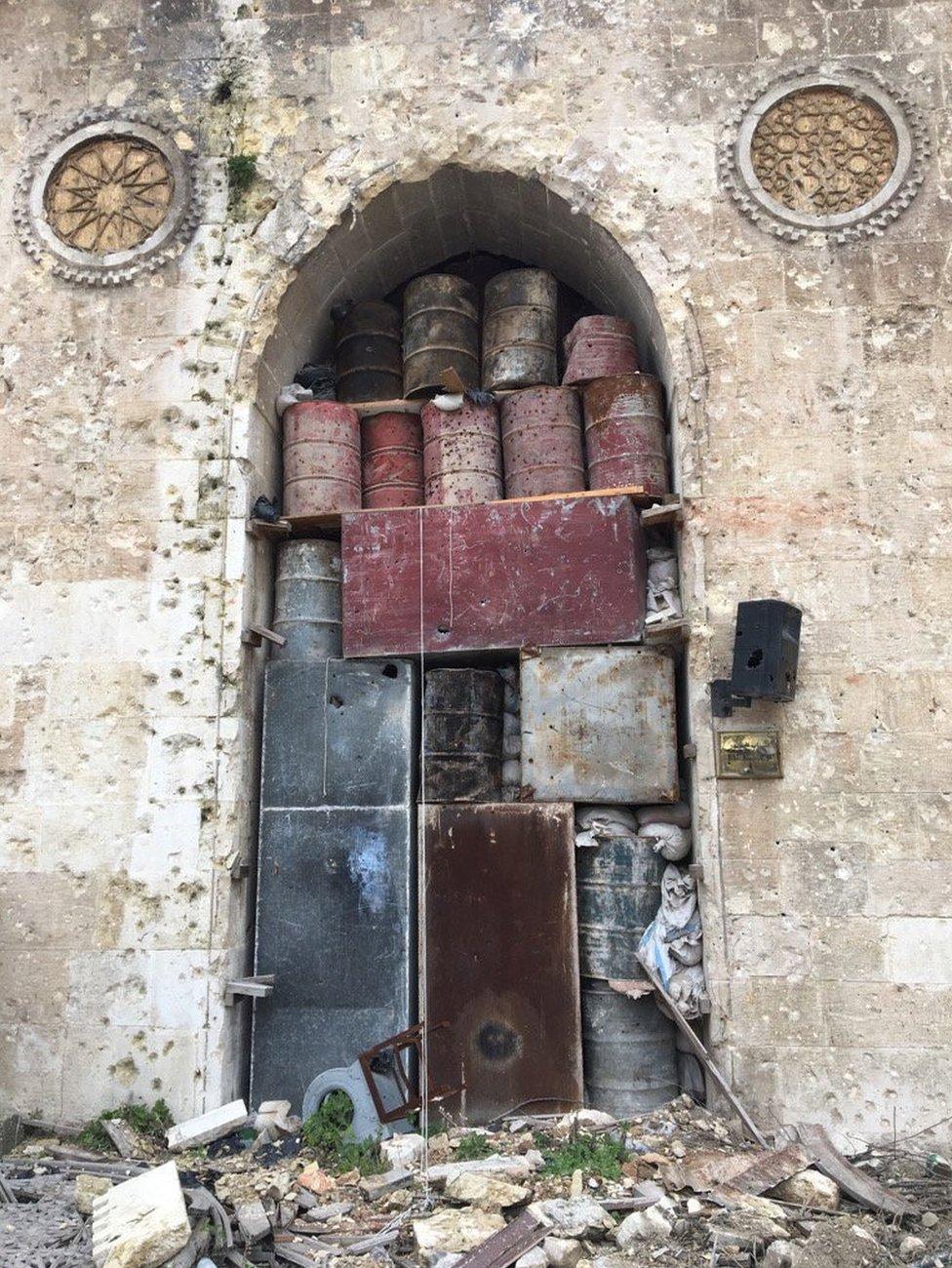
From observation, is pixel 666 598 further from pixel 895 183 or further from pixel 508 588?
pixel 895 183

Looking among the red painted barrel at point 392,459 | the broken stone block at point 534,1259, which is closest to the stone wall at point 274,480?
the red painted barrel at point 392,459

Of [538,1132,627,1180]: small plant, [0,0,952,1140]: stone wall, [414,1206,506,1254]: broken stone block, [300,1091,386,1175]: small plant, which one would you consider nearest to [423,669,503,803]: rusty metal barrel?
[0,0,952,1140]: stone wall

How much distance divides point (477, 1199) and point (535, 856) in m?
2.04

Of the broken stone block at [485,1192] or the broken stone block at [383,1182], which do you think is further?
the broken stone block at [383,1182]

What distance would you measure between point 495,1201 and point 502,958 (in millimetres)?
1646

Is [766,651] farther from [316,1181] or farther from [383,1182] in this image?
[316,1181]

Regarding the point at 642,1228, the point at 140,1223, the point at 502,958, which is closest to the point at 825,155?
the point at 502,958

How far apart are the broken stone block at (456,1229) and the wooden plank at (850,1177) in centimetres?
162

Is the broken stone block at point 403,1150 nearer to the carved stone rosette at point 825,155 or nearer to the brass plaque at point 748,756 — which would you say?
the brass plaque at point 748,756

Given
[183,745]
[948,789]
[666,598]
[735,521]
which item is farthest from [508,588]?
[948,789]

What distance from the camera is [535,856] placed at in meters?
6.30

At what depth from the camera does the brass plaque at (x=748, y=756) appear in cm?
593

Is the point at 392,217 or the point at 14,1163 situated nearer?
the point at 14,1163

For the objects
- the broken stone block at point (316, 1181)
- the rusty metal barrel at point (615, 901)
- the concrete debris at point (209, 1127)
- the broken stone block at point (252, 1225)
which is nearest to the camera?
the broken stone block at point (252, 1225)
